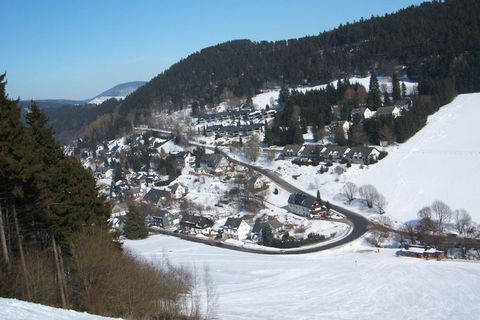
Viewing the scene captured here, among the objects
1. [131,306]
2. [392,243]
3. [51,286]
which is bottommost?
[392,243]

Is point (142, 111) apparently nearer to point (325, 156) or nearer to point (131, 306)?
point (325, 156)

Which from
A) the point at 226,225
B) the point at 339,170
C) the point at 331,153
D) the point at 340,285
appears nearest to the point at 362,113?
the point at 331,153

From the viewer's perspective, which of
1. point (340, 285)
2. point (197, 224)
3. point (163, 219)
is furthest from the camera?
point (163, 219)

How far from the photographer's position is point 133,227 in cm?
3497

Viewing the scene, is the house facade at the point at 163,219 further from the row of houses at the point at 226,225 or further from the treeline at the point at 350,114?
the treeline at the point at 350,114

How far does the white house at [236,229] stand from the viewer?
34.2m

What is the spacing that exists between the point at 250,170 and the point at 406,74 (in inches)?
1602

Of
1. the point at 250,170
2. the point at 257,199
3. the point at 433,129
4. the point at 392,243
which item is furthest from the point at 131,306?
the point at 433,129

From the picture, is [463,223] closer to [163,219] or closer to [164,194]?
[163,219]

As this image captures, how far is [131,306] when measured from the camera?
10.1 m

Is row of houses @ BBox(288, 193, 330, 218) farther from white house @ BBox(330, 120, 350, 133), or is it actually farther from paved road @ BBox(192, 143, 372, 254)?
white house @ BBox(330, 120, 350, 133)

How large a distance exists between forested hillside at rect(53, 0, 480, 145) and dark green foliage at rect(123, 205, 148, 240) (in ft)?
142

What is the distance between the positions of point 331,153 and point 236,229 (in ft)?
57.1

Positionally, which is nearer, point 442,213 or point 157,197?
point 442,213
